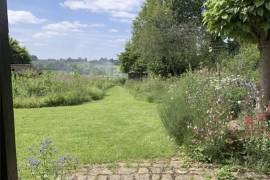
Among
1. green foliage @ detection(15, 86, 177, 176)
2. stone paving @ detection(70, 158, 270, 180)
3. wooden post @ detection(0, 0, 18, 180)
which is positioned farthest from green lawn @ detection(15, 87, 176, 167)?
wooden post @ detection(0, 0, 18, 180)

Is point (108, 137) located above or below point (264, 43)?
below

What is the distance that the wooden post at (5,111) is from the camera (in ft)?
4.18

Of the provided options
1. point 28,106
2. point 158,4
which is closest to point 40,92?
point 28,106

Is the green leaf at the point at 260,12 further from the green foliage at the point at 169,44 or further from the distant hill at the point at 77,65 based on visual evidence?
the green foliage at the point at 169,44

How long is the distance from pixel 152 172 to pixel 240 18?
221cm

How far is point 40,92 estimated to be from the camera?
14.2 meters

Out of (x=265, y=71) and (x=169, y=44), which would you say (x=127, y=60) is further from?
(x=265, y=71)

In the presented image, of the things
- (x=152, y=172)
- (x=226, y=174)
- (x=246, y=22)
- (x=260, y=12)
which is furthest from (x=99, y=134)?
(x=260, y=12)

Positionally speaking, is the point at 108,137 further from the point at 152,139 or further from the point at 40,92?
the point at 40,92

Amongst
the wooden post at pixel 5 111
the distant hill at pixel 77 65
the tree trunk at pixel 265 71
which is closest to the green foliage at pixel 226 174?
the tree trunk at pixel 265 71

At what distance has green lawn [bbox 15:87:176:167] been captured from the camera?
204 inches

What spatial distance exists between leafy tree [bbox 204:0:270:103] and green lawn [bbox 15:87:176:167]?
1.84 m

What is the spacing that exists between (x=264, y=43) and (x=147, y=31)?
1692 cm

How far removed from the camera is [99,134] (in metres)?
6.77
